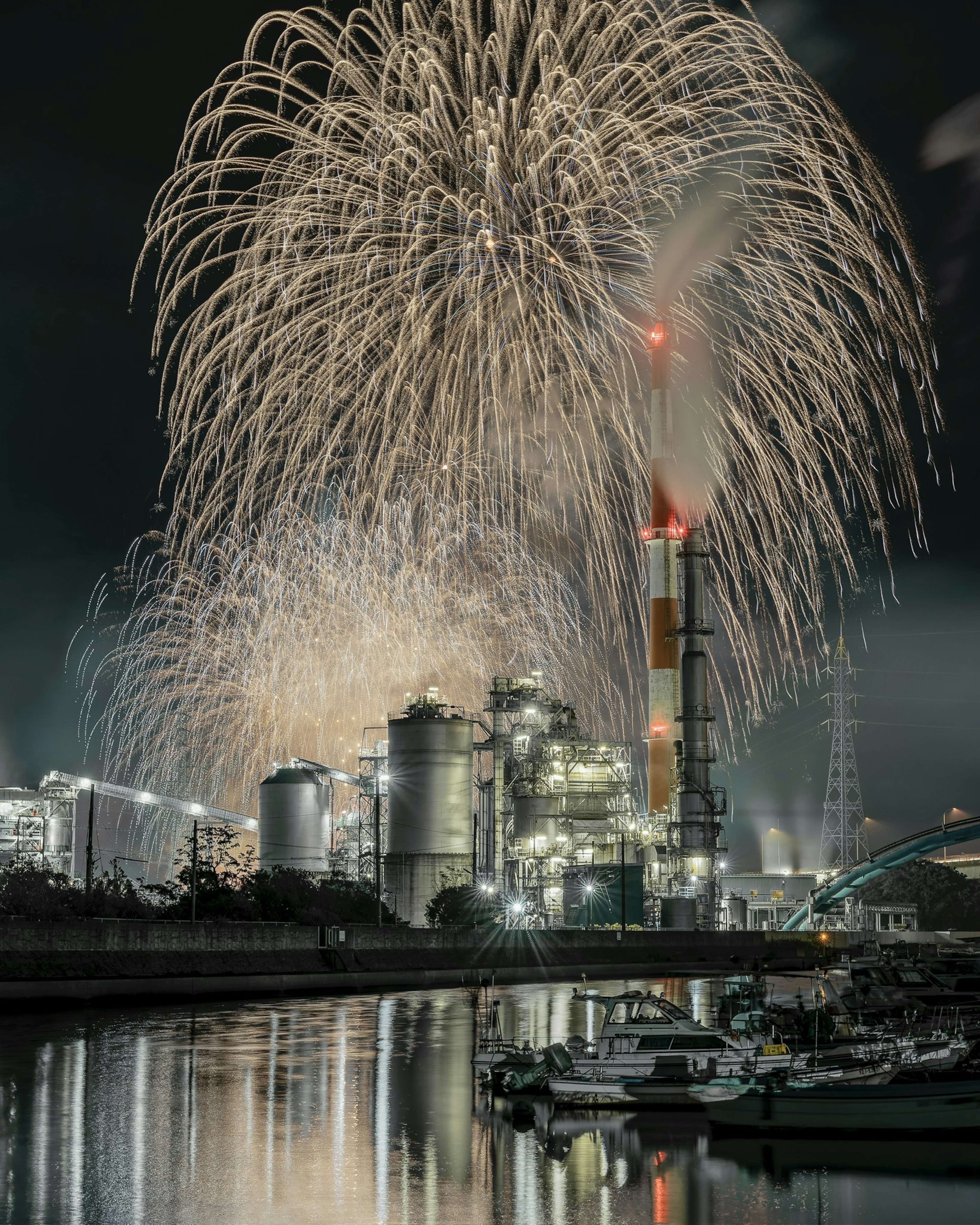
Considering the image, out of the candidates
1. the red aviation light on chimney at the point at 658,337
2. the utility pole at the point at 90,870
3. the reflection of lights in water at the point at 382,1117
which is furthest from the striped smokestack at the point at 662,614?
the reflection of lights in water at the point at 382,1117

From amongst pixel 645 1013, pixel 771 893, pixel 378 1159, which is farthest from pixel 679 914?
pixel 378 1159

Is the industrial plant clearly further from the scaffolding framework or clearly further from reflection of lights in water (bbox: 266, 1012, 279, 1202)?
reflection of lights in water (bbox: 266, 1012, 279, 1202)

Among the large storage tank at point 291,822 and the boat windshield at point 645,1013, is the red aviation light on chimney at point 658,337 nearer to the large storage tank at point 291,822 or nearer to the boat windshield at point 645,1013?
the large storage tank at point 291,822

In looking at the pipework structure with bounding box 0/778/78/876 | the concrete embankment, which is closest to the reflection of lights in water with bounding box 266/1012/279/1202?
the concrete embankment

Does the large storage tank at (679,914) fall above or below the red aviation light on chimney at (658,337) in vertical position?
below

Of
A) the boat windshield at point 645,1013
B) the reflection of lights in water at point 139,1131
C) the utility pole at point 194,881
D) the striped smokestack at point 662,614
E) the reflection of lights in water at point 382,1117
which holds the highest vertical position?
the striped smokestack at point 662,614

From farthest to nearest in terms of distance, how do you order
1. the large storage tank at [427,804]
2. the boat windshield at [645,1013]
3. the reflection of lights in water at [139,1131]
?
the large storage tank at [427,804]
the boat windshield at [645,1013]
the reflection of lights in water at [139,1131]
